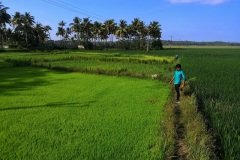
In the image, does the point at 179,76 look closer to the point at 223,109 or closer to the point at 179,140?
the point at 223,109

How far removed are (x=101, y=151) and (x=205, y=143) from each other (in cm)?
191

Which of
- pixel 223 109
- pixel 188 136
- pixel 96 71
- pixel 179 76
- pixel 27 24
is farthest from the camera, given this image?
pixel 27 24

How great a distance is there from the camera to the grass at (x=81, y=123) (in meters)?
6.70

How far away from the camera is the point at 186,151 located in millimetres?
6945

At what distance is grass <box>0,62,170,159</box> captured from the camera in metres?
6.70

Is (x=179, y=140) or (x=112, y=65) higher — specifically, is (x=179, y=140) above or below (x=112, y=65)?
above

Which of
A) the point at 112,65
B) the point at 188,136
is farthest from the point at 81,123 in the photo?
the point at 112,65

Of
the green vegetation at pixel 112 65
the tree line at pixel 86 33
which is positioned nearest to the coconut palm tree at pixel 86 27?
the tree line at pixel 86 33

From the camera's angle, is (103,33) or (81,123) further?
(103,33)

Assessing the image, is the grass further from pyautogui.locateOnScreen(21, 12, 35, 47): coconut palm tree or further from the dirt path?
pyautogui.locateOnScreen(21, 12, 35, 47): coconut palm tree

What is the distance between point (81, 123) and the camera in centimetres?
897

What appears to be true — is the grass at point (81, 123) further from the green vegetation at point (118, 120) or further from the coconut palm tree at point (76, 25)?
the coconut palm tree at point (76, 25)

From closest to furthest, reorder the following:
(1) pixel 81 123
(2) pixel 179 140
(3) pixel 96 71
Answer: (2) pixel 179 140 → (1) pixel 81 123 → (3) pixel 96 71

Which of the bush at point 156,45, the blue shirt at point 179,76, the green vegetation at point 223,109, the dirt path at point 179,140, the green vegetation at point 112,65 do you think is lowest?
the bush at point 156,45
